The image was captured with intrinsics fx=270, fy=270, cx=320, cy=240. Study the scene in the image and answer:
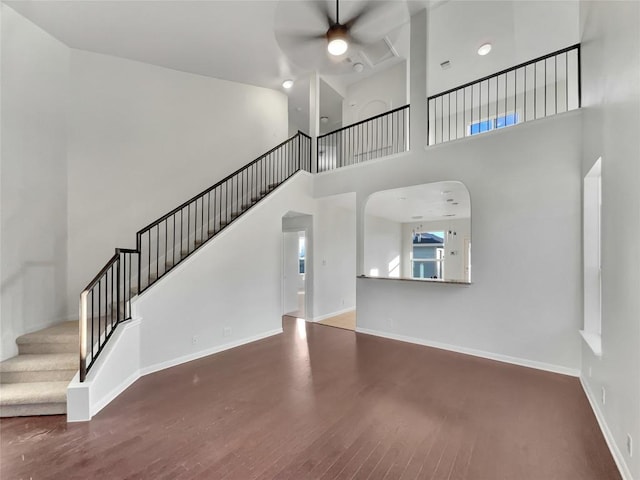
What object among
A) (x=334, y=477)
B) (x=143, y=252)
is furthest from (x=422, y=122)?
(x=143, y=252)

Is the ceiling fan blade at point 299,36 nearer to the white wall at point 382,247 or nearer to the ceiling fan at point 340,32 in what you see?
the ceiling fan at point 340,32

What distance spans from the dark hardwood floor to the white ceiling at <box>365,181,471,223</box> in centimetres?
305

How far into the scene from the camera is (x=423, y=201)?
6.48 metres

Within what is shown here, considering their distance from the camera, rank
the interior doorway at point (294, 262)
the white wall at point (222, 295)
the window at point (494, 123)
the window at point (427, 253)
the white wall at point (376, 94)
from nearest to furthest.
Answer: the white wall at point (222, 295), the interior doorway at point (294, 262), the window at point (494, 123), the white wall at point (376, 94), the window at point (427, 253)

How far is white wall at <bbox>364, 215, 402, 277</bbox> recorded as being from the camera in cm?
827

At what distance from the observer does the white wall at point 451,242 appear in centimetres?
944

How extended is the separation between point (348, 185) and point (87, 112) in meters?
4.62

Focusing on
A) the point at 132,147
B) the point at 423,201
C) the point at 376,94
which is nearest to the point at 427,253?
the point at 423,201

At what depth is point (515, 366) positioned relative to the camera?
367cm

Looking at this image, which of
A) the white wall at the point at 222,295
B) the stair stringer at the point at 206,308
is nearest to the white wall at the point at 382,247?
the stair stringer at the point at 206,308

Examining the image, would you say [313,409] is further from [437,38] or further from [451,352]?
[437,38]

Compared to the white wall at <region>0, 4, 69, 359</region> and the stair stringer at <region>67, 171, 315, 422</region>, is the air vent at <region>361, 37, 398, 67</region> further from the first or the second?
the white wall at <region>0, 4, 69, 359</region>

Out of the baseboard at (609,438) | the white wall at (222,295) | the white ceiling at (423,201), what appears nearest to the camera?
the baseboard at (609,438)

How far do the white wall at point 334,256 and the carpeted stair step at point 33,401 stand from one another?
4313mm
